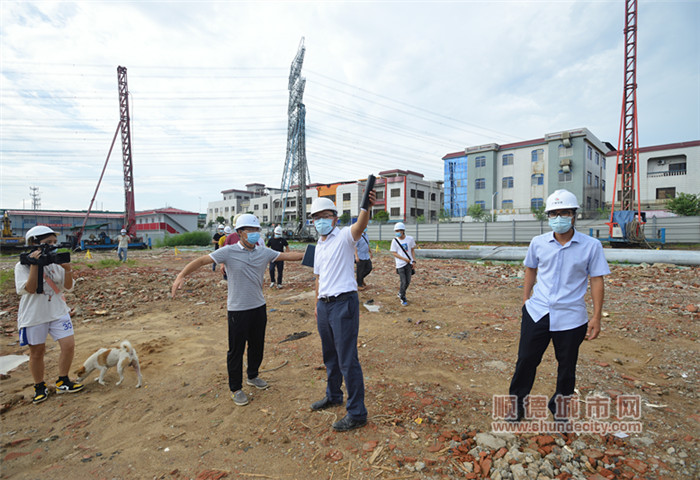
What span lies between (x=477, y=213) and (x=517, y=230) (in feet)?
42.7

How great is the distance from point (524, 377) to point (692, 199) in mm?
36396

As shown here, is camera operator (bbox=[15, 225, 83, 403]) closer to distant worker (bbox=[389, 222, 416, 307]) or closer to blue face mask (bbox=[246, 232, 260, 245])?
blue face mask (bbox=[246, 232, 260, 245])

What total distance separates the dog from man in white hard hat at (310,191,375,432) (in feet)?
8.29

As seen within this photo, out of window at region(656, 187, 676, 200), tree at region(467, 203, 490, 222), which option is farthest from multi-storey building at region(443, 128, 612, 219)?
window at region(656, 187, 676, 200)

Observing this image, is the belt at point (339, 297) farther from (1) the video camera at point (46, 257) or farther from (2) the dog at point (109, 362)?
(1) the video camera at point (46, 257)

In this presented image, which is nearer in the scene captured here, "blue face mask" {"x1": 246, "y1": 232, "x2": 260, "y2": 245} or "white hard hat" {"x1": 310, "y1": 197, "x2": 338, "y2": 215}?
"white hard hat" {"x1": 310, "y1": 197, "x2": 338, "y2": 215}

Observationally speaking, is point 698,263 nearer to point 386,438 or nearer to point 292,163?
point 386,438

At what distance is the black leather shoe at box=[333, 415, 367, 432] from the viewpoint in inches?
115

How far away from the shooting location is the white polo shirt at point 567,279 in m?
2.66

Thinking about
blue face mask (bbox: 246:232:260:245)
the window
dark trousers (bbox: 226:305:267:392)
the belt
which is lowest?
dark trousers (bbox: 226:305:267:392)

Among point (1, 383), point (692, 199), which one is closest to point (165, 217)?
point (1, 383)

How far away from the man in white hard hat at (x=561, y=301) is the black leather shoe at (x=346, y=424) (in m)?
1.33

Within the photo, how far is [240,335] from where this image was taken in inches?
138

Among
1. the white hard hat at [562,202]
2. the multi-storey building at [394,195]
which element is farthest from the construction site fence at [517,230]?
the white hard hat at [562,202]
